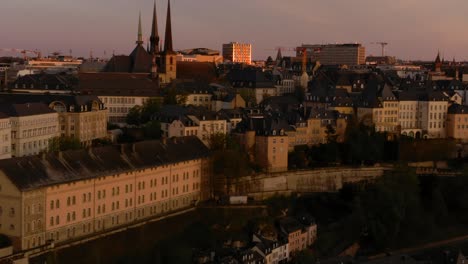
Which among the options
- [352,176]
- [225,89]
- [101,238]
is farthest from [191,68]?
[101,238]

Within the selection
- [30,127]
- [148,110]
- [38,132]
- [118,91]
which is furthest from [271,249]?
[118,91]

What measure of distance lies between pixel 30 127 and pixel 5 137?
2868 mm

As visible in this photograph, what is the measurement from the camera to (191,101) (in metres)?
72.4

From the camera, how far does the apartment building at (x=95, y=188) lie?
37906 millimetres

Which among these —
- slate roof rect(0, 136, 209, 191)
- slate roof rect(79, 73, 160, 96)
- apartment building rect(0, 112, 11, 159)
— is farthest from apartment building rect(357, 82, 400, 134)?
apartment building rect(0, 112, 11, 159)

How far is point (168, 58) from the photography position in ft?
272

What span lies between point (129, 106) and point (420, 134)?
24.5 metres

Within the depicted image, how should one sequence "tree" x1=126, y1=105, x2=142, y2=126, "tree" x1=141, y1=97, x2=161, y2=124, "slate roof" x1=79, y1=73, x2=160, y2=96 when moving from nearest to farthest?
"tree" x1=141, y1=97, x2=161, y2=124 < "tree" x1=126, y1=105, x2=142, y2=126 < "slate roof" x1=79, y1=73, x2=160, y2=96

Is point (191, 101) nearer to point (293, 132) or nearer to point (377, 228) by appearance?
point (293, 132)

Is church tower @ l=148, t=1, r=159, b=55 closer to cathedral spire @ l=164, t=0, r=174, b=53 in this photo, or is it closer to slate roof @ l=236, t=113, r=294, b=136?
cathedral spire @ l=164, t=0, r=174, b=53

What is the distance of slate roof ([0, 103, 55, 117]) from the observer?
51000 millimetres

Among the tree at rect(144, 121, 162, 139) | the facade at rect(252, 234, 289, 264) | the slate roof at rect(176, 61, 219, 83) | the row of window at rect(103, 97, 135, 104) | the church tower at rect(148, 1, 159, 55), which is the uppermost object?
the church tower at rect(148, 1, 159, 55)

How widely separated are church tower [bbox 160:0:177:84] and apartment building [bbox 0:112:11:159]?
33456mm

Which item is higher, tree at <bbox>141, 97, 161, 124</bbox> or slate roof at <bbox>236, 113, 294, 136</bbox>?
tree at <bbox>141, 97, 161, 124</bbox>
